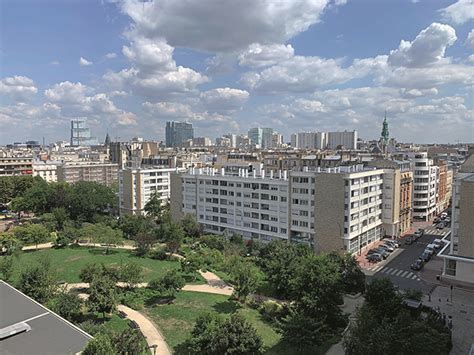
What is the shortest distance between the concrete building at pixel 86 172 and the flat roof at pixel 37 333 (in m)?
92.4

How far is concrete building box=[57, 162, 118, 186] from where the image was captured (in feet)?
355

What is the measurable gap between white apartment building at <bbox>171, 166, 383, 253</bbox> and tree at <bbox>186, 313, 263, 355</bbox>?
27.0m

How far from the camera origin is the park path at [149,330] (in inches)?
997

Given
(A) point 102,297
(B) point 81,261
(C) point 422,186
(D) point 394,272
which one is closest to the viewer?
(A) point 102,297

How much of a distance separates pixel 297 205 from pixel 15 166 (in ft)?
288

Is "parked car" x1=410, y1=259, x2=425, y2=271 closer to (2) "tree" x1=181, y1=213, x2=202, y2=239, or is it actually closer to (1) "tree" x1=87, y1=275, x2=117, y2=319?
(2) "tree" x1=181, y1=213, x2=202, y2=239

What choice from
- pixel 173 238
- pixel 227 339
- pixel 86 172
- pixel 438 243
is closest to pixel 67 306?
pixel 227 339

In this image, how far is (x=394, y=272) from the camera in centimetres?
4150

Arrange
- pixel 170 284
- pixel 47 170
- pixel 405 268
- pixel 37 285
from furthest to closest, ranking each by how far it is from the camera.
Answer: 1. pixel 47 170
2. pixel 405 268
3. pixel 170 284
4. pixel 37 285

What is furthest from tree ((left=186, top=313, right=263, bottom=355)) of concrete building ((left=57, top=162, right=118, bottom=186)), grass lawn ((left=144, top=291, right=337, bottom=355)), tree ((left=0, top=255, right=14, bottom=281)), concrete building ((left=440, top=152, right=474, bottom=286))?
concrete building ((left=57, top=162, right=118, bottom=186))

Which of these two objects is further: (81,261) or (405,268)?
(81,261)

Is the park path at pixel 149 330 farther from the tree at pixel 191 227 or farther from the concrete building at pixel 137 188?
the concrete building at pixel 137 188

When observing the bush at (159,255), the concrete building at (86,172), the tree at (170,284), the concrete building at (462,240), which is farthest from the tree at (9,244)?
the concrete building at (86,172)

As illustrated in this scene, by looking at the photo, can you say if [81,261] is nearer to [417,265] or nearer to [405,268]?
[405,268]
